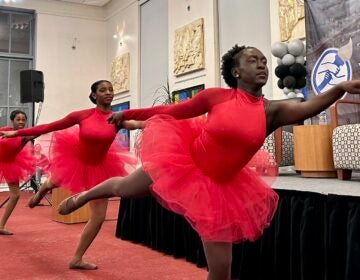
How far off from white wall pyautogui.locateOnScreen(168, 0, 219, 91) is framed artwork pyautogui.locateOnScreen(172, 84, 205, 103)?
7 cm

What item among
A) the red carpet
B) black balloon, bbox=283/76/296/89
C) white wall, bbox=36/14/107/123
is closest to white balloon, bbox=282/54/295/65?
black balloon, bbox=283/76/296/89

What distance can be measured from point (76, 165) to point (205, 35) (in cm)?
449

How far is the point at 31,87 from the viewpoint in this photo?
23.3 feet

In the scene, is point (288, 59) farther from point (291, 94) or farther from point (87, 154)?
point (87, 154)

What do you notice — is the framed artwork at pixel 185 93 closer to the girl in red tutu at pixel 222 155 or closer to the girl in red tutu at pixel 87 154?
the girl in red tutu at pixel 87 154

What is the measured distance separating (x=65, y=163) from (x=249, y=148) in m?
1.68

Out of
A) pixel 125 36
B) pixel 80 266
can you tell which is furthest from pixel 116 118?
pixel 125 36

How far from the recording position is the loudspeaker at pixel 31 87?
23.3 ft

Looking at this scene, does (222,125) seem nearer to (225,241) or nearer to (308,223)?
(225,241)

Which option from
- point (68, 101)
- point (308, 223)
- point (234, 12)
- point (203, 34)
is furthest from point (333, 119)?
point (68, 101)

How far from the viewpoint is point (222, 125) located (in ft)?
5.42

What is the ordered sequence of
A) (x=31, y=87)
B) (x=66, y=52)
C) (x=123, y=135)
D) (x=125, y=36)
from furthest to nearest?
(x=66, y=52) < (x=125, y=36) < (x=31, y=87) < (x=123, y=135)

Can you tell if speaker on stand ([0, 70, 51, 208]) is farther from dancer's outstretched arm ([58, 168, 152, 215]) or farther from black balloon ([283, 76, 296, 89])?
dancer's outstretched arm ([58, 168, 152, 215])

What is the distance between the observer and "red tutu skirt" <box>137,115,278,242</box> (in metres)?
1.66
